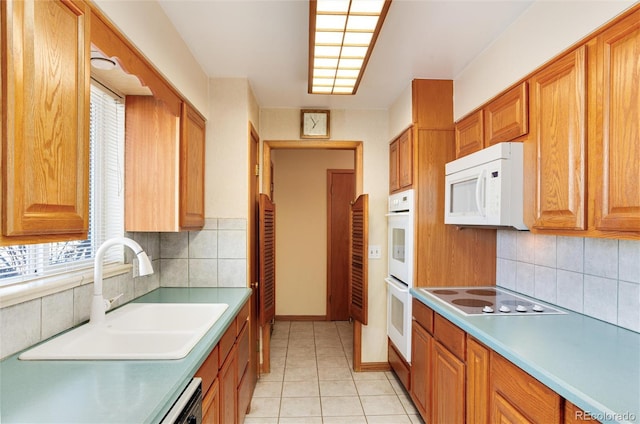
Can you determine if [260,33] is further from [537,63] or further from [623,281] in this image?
[623,281]

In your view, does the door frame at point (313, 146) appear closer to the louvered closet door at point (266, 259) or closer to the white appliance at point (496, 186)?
the louvered closet door at point (266, 259)

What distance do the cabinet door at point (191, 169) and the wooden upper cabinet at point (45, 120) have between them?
0.97 m

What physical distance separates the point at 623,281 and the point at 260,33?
7.15 ft

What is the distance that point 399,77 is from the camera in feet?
8.30

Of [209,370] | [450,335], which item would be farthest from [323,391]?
[209,370]

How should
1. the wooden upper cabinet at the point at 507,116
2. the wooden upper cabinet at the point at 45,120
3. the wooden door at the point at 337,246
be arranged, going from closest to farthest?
the wooden upper cabinet at the point at 45,120
the wooden upper cabinet at the point at 507,116
the wooden door at the point at 337,246

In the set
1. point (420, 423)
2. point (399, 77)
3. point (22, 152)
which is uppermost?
point (399, 77)

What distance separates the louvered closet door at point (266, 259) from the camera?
2.72 meters

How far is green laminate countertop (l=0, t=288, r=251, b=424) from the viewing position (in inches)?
33.7

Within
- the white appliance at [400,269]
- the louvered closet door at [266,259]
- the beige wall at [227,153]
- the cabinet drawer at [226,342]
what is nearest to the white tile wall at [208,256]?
the beige wall at [227,153]

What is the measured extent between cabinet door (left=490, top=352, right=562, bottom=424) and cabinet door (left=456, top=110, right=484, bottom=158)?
1.33 m

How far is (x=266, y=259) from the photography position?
2.87m

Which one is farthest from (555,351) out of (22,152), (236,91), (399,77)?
(236,91)

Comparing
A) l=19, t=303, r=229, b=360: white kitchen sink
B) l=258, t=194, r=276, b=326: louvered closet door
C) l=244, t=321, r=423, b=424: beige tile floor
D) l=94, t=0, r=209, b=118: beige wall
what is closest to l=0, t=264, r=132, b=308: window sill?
l=19, t=303, r=229, b=360: white kitchen sink
